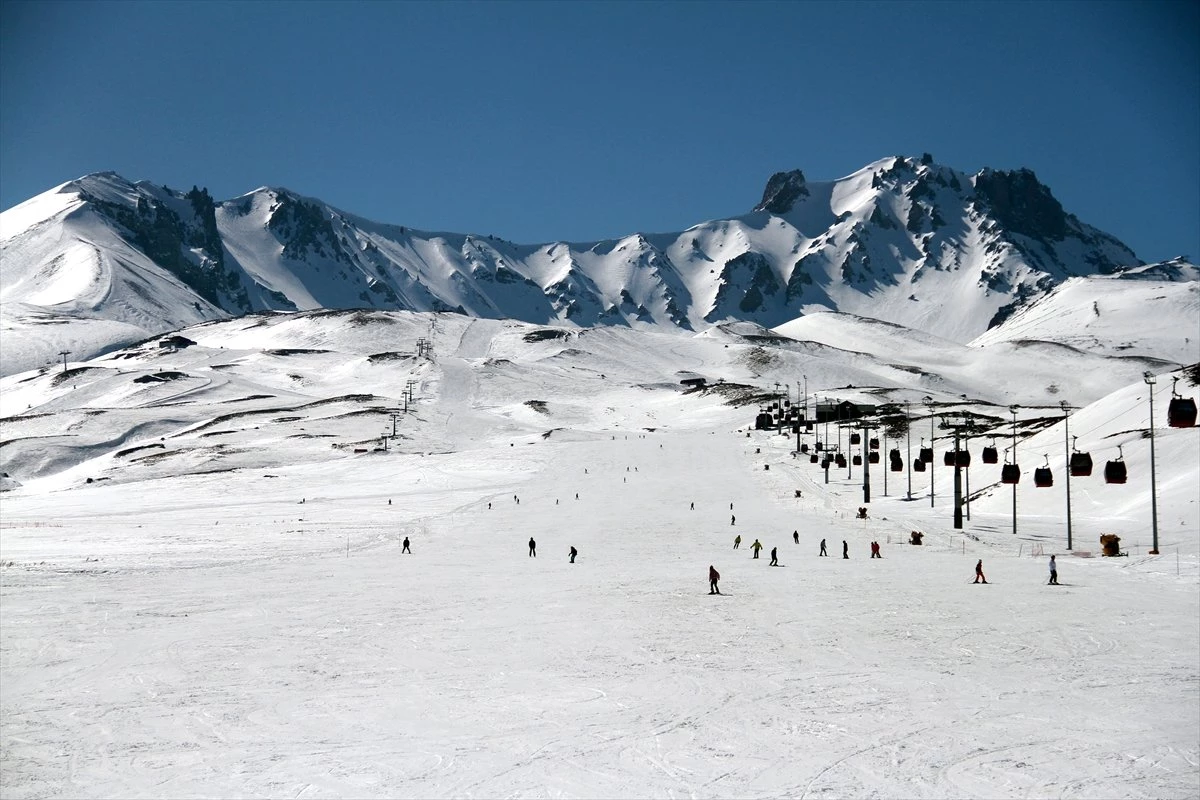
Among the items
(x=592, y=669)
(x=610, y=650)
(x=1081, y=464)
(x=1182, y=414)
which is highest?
(x=1182, y=414)

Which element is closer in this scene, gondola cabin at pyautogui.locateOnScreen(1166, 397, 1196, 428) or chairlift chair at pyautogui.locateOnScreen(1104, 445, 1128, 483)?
gondola cabin at pyautogui.locateOnScreen(1166, 397, 1196, 428)

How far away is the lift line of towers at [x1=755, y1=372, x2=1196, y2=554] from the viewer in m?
53.3

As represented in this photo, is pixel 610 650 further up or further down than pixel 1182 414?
further down

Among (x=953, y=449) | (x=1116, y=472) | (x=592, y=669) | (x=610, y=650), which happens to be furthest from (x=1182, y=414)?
(x=953, y=449)

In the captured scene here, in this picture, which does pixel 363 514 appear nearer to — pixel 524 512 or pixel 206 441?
pixel 524 512

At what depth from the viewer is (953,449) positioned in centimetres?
9619

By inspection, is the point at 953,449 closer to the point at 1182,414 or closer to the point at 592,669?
the point at 1182,414

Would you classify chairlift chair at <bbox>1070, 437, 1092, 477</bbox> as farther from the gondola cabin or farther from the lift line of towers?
the gondola cabin

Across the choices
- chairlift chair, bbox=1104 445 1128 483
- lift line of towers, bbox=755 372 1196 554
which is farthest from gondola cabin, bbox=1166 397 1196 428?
chairlift chair, bbox=1104 445 1128 483

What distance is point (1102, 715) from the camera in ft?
80.3

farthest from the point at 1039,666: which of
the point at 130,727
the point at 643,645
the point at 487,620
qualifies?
the point at 130,727

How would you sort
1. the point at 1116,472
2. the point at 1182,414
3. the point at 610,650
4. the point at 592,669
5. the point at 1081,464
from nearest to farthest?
the point at 592,669 < the point at 610,650 < the point at 1182,414 < the point at 1116,472 < the point at 1081,464

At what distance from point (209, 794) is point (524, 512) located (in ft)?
185

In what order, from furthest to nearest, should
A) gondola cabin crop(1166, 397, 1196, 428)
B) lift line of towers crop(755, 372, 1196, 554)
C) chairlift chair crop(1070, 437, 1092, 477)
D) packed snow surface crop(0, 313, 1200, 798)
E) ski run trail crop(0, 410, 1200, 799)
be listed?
chairlift chair crop(1070, 437, 1092, 477), lift line of towers crop(755, 372, 1196, 554), gondola cabin crop(1166, 397, 1196, 428), packed snow surface crop(0, 313, 1200, 798), ski run trail crop(0, 410, 1200, 799)
